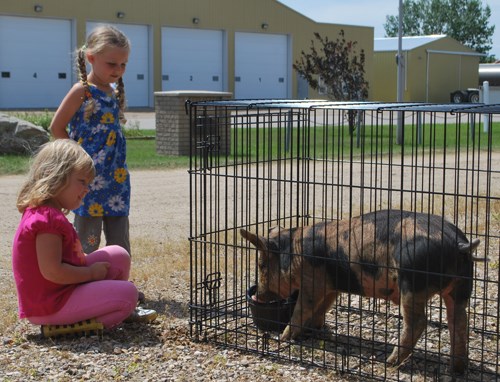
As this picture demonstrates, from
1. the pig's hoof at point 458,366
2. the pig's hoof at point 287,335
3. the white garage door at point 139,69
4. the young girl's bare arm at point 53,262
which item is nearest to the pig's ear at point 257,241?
the pig's hoof at point 287,335

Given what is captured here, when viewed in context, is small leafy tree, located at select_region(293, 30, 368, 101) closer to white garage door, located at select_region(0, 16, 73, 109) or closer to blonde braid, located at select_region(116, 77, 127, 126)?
white garage door, located at select_region(0, 16, 73, 109)

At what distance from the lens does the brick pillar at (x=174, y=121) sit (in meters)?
16.8

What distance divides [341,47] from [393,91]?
2970 centimetres

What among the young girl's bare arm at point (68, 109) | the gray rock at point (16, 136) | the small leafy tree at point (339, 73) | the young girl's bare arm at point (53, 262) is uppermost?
the small leafy tree at point (339, 73)

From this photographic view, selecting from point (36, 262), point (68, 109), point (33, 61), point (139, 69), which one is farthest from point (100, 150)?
point (139, 69)

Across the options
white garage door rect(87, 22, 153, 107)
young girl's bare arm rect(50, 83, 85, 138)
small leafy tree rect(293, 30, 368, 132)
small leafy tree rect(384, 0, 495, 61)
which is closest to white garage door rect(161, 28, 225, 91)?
white garage door rect(87, 22, 153, 107)

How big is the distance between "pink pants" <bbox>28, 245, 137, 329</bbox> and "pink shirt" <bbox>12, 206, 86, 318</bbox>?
51 mm

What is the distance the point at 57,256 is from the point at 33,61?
35.6 m

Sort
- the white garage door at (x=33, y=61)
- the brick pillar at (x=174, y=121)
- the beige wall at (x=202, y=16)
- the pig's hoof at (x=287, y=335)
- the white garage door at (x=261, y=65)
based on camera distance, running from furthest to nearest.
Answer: the white garage door at (x=261, y=65), the beige wall at (x=202, y=16), the white garage door at (x=33, y=61), the brick pillar at (x=174, y=121), the pig's hoof at (x=287, y=335)

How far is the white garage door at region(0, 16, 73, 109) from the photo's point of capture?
3797cm

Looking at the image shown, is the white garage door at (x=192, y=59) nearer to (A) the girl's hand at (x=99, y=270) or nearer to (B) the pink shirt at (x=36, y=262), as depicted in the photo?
(A) the girl's hand at (x=99, y=270)

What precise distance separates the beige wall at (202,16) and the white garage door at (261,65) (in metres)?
0.47

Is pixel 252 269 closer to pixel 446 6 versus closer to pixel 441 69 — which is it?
pixel 441 69

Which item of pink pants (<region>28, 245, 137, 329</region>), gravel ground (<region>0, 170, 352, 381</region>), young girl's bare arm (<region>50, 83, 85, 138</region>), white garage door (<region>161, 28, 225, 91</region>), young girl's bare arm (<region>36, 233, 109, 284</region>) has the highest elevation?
white garage door (<region>161, 28, 225, 91</region>)
